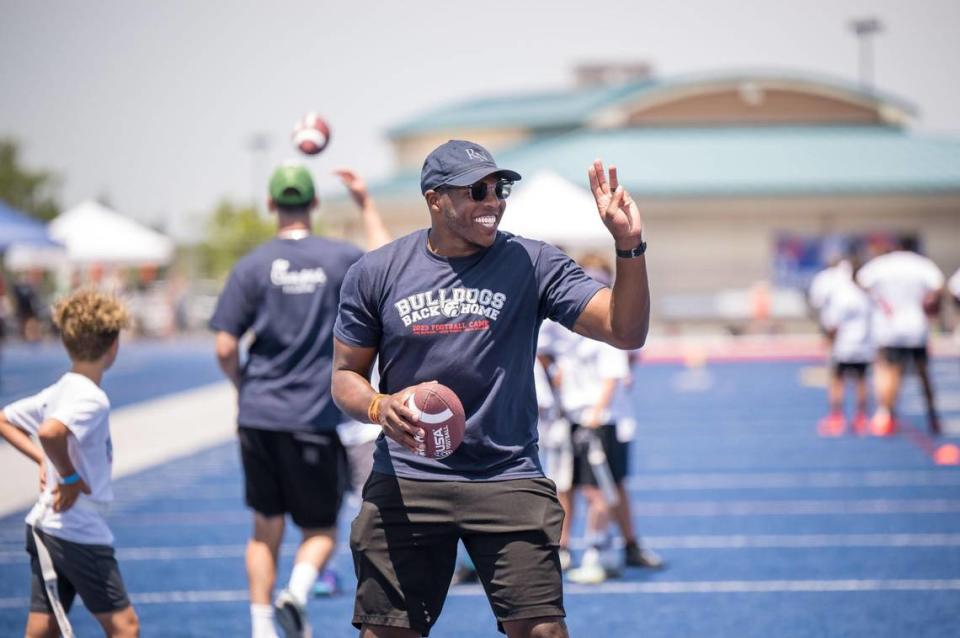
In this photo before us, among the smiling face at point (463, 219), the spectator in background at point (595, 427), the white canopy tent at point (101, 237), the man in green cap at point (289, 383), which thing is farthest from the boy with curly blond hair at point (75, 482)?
the white canopy tent at point (101, 237)

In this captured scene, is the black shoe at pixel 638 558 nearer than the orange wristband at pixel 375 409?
No

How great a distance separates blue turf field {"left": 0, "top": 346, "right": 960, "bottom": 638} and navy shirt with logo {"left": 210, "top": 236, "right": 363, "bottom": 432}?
1.43 meters

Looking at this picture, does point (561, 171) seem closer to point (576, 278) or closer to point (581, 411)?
point (581, 411)

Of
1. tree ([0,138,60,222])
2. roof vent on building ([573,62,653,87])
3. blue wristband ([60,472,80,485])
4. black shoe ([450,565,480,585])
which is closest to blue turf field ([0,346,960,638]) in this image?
black shoe ([450,565,480,585])

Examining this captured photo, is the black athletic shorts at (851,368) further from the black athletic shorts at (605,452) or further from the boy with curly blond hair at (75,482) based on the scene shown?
the boy with curly blond hair at (75,482)

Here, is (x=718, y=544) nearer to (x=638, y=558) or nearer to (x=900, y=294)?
(x=638, y=558)

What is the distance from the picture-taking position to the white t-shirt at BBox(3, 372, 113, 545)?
5258 mm

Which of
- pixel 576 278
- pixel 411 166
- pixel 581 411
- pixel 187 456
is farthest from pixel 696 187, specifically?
pixel 576 278

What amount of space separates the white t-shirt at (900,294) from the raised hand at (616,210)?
1239cm

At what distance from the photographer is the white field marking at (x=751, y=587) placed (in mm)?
8312

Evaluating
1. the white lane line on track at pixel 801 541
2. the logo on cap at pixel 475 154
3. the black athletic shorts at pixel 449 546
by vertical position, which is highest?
the logo on cap at pixel 475 154

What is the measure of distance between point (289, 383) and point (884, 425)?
442 inches

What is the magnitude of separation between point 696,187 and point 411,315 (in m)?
36.3

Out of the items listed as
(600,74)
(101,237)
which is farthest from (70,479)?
(600,74)
